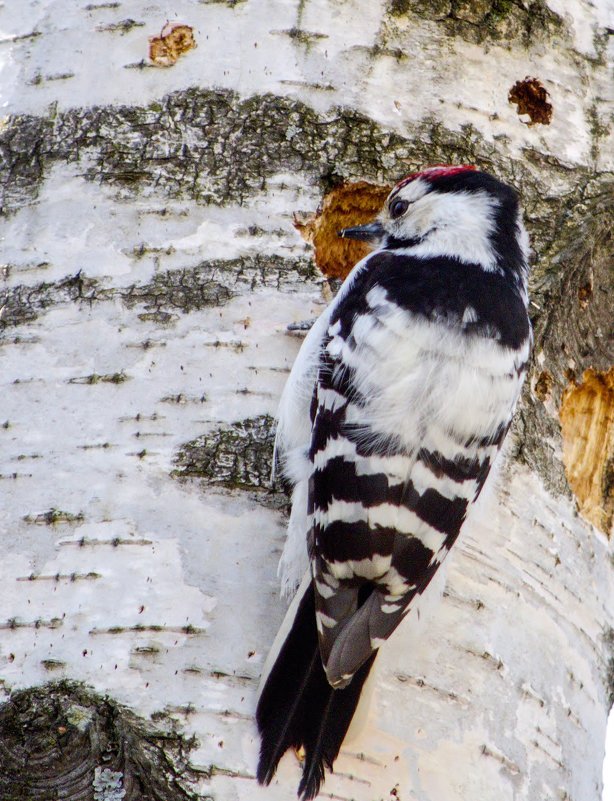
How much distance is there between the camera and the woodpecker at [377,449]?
7.75ft

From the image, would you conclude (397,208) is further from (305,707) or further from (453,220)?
(305,707)

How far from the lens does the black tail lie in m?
2.18

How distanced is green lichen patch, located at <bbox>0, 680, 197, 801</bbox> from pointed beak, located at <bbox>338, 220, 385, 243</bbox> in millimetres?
1500

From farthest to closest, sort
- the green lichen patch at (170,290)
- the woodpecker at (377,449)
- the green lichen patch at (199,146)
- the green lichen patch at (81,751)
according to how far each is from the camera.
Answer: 1. the green lichen patch at (199,146)
2. the green lichen patch at (170,290)
3. the woodpecker at (377,449)
4. the green lichen patch at (81,751)

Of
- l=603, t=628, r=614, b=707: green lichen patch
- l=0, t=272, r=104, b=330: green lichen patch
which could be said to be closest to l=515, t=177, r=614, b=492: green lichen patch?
l=603, t=628, r=614, b=707: green lichen patch

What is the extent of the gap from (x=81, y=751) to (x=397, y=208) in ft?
5.57

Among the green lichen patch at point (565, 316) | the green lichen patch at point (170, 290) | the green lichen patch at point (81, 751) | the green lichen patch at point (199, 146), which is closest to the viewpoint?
the green lichen patch at point (81, 751)

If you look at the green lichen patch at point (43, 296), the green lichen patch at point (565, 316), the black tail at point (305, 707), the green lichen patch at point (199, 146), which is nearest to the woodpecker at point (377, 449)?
the black tail at point (305, 707)

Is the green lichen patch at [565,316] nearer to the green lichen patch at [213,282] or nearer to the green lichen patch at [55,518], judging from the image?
the green lichen patch at [213,282]

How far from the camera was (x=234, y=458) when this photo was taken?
2492 millimetres

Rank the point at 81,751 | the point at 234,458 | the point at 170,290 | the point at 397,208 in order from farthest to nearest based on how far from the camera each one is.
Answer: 1. the point at 397,208
2. the point at 170,290
3. the point at 234,458
4. the point at 81,751

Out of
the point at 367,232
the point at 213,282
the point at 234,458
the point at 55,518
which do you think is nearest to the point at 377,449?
the point at 234,458

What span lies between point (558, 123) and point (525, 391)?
31.8 inches

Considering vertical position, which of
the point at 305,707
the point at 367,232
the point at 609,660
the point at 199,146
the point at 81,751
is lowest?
the point at 609,660
